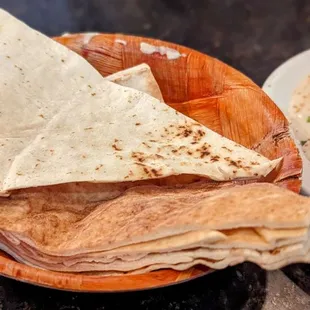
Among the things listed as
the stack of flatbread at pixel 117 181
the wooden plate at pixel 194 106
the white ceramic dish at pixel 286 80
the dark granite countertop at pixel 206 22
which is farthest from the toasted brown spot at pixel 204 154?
the dark granite countertop at pixel 206 22

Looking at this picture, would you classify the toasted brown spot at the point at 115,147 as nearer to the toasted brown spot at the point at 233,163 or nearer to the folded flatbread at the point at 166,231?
the folded flatbread at the point at 166,231

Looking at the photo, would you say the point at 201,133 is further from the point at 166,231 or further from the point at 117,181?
the point at 166,231

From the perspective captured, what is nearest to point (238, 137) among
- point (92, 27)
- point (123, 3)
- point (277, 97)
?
point (277, 97)

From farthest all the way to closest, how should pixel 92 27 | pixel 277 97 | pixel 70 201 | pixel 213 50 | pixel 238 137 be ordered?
pixel 92 27
pixel 213 50
pixel 277 97
pixel 238 137
pixel 70 201

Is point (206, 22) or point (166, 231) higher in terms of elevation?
point (206, 22)

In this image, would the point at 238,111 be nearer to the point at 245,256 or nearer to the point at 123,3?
the point at 245,256

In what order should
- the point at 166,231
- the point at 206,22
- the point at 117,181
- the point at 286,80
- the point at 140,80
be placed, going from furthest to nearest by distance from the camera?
the point at 206,22
the point at 286,80
the point at 140,80
the point at 117,181
the point at 166,231

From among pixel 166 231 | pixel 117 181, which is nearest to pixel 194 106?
pixel 117 181

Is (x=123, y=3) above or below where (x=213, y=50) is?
above

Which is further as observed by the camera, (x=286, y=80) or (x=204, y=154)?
(x=286, y=80)
